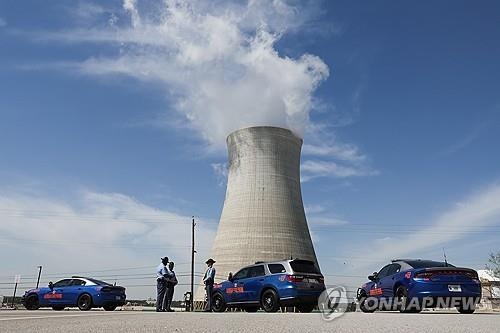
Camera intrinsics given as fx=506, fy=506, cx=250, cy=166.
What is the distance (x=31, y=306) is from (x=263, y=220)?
1103 centimetres

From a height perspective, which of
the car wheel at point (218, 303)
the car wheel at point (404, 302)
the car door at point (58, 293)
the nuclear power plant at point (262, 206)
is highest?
the nuclear power plant at point (262, 206)

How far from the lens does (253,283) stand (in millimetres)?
10344

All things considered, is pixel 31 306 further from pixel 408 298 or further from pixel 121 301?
pixel 408 298

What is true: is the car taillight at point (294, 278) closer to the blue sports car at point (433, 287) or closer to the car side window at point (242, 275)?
the car side window at point (242, 275)

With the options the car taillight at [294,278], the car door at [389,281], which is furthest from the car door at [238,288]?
the car door at [389,281]

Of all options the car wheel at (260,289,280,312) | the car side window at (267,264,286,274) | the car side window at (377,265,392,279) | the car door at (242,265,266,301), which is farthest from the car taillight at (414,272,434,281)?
the car door at (242,265,266,301)

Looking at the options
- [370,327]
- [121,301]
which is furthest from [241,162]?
[370,327]

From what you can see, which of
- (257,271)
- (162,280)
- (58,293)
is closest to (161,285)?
(162,280)

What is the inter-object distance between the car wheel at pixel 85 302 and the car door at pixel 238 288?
369 centimetres

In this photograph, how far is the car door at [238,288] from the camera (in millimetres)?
10591

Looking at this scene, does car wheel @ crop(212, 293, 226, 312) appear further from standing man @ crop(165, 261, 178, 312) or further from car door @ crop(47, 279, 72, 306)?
car door @ crop(47, 279, 72, 306)

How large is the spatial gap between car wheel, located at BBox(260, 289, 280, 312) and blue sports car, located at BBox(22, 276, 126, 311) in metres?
4.36

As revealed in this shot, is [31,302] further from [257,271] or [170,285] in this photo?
[257,271]

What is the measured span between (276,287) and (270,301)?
0.35 m
